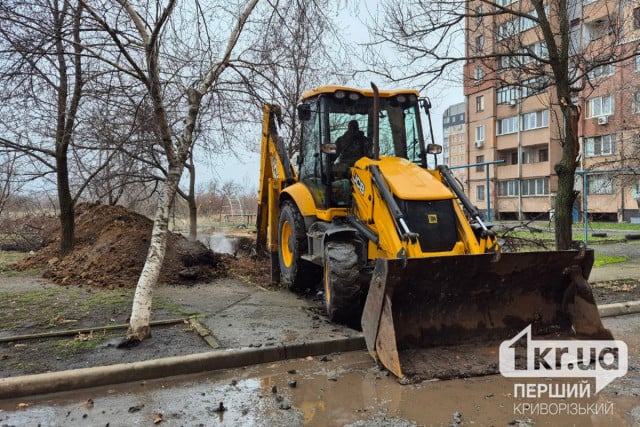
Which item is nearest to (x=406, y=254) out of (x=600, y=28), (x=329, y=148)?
(x=329, y=148)

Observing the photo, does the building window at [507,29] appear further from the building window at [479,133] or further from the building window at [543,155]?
the building window at [479,133]

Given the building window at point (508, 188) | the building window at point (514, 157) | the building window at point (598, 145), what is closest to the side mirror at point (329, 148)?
the building window at point (598, 145)

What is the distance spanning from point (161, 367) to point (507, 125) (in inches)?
1646

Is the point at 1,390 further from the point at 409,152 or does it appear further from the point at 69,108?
the point at 69,108

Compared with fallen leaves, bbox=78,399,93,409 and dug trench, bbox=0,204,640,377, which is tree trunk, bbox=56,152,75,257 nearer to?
dug trench, bbox=0,204,640,377

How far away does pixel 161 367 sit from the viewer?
4.95 m

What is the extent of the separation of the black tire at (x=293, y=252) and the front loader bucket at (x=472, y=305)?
2.96 meters

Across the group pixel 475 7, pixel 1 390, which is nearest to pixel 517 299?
pixel 1 390

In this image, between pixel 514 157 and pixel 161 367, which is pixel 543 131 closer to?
pixel 514 157

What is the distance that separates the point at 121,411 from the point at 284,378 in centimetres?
154

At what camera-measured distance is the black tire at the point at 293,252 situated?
805 cm

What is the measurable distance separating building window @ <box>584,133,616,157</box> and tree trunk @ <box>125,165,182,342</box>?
2972 cm

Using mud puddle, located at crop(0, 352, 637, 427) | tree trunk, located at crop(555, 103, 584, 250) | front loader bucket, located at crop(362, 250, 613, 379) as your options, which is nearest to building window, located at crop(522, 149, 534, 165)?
tree trunk, located at crop(555, 103, 584, 250)

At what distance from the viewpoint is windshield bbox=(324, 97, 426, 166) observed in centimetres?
742
